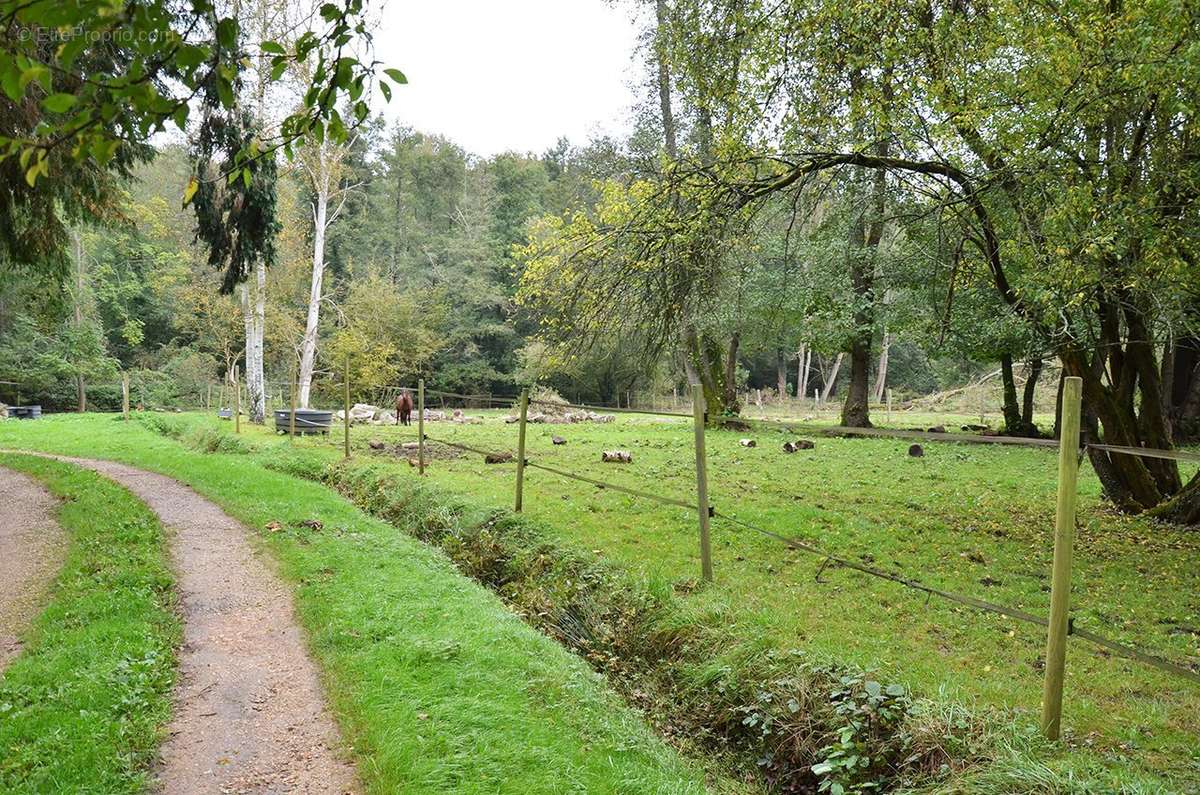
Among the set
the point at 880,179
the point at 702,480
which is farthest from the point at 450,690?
the point at 880,179

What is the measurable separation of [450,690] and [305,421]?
47.1ft

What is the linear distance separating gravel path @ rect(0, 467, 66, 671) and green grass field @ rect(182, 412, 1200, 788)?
4202mm

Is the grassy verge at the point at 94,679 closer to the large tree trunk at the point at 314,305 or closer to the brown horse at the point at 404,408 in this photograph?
the brown horse at the point at 404,408

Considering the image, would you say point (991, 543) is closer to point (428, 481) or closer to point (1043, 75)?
point (1043, 75)

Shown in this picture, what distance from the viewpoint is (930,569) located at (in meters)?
6.02

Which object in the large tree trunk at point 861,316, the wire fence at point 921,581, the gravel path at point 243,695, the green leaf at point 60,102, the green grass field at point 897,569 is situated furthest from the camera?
the large tree trunk at point 861,316

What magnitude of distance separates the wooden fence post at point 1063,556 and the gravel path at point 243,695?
3155mm

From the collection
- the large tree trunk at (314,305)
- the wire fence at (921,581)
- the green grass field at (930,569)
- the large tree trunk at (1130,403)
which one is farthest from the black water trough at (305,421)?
the large tree trunk at (1130,403)

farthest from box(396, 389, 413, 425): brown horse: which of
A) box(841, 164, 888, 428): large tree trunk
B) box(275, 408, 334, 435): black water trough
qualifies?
box(841, 164, 888, 428): large tree trunk

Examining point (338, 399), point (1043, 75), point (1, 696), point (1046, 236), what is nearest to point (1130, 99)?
point (1043, 75)

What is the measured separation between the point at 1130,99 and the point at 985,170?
1.28m

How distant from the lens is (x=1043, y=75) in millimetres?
5977

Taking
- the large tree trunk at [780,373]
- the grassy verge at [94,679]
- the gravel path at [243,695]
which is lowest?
the gravel path at [243,695]

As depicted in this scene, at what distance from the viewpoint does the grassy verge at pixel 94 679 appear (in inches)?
112
